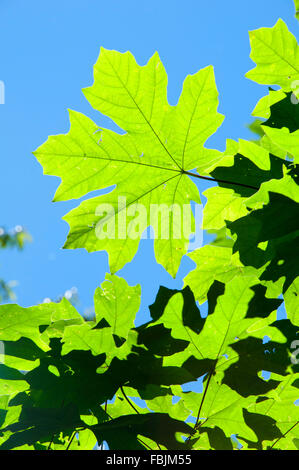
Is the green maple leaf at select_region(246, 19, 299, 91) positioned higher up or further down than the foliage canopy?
higher up

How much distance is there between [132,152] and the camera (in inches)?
72.8

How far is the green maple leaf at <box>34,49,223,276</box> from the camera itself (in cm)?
172

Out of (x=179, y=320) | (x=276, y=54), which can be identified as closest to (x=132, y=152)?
(x=276, y=54)

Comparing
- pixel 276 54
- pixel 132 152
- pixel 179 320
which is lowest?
pixel 179 320

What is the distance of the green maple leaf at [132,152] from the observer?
1.72 m

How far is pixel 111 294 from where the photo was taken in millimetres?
1521

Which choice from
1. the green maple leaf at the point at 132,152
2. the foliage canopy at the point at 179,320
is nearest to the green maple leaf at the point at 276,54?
the foliage canopy at the point at 179,320

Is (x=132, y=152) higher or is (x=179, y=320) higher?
(x=132, y=152)

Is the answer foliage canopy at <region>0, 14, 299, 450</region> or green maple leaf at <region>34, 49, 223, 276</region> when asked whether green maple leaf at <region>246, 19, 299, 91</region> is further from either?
green maple leaf at <region>34, 49, 223, 276</region>

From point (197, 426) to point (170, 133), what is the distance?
1129 millimetres

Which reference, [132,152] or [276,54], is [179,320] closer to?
[132,152]

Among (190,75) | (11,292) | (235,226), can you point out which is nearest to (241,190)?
(235,226)

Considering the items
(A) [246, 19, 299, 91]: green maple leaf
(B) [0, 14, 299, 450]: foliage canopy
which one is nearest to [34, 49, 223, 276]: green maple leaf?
(B) [0, 14, 299, 450]: foliage canopy
